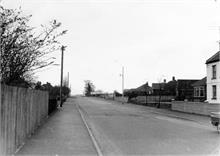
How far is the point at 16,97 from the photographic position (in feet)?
27.6

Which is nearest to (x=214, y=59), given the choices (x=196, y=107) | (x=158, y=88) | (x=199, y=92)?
(x=196, y=107)

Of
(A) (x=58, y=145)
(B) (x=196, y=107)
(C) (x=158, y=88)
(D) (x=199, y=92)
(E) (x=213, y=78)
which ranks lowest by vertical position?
(A) (x=58, y=145)

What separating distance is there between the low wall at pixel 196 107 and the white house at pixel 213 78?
4.20m

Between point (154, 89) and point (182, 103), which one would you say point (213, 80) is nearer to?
point (182, 103)

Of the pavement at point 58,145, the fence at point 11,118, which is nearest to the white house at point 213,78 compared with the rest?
the pavement at point 58,145

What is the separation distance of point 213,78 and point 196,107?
8.24 metres

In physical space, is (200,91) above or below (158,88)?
below

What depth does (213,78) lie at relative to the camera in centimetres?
3888

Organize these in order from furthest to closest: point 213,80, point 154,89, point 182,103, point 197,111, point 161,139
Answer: point 154,89, point 213,80, point 182,103, point 197,111, point 161,139

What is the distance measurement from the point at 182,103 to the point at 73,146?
27.7 m

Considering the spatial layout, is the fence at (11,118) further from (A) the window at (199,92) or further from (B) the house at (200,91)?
(A) the window at (199,92)

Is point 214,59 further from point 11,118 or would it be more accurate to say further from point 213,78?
point 11,118

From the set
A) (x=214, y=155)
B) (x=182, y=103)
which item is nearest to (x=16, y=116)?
(x=214, y=155)

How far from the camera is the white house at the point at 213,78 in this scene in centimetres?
3781
